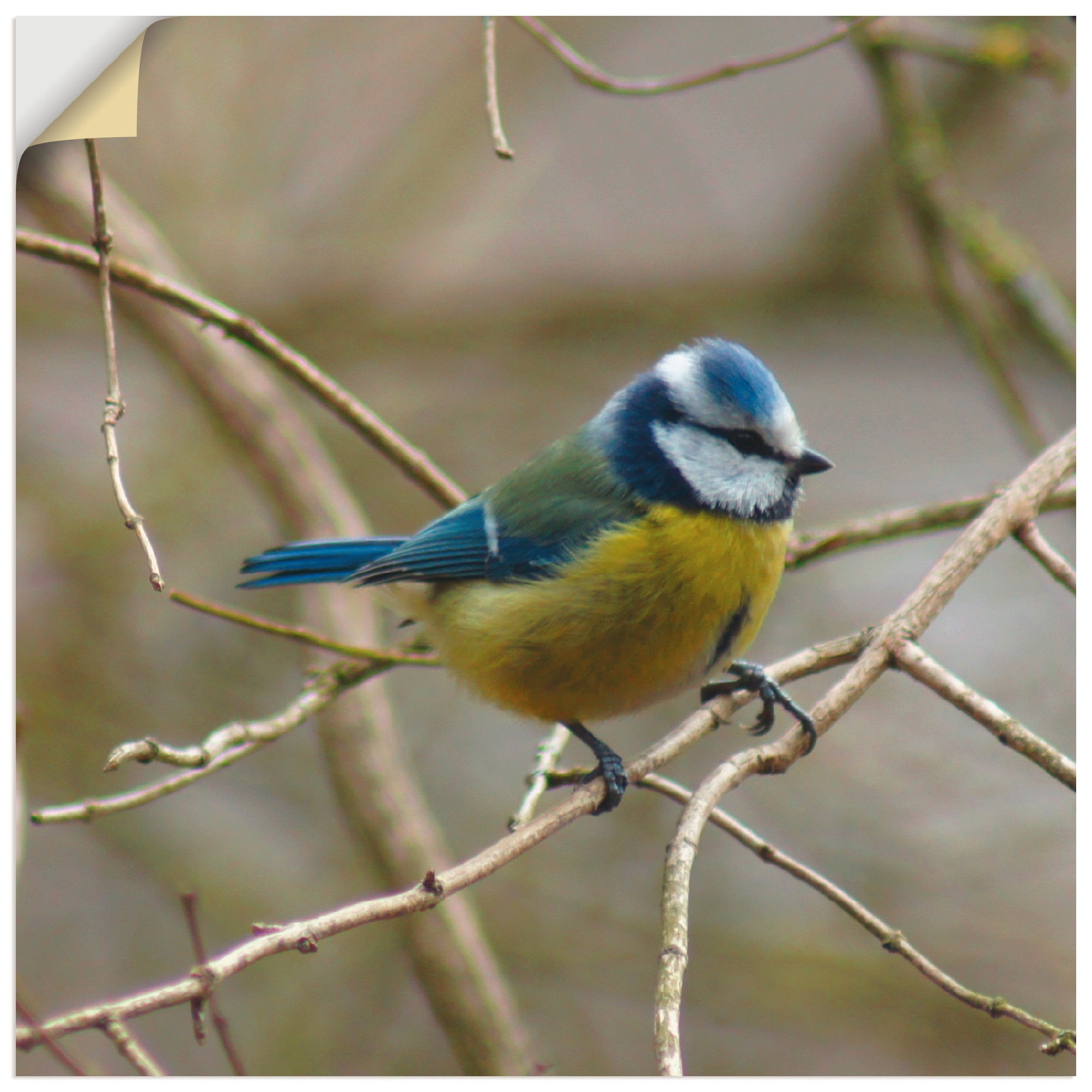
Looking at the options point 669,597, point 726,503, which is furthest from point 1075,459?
point 669,597

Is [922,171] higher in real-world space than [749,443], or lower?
higher

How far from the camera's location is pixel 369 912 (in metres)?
1.01

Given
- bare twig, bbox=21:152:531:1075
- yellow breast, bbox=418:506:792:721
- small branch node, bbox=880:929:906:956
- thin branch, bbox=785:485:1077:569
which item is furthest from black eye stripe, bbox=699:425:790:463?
bare twig, bbox=21:152:531:1075

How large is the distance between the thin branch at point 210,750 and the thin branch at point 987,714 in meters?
0.92

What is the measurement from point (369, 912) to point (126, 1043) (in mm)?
226

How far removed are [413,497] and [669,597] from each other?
1898mm

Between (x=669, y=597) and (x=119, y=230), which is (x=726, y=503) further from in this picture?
(x=119, y=230)

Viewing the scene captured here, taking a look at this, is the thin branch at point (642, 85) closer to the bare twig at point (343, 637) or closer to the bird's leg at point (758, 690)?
the bare twig at point (343, 637)

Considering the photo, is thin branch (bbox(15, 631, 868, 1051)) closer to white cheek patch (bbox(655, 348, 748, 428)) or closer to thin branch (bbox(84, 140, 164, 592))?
thin branch (bbox(84, 140, 164, 592))

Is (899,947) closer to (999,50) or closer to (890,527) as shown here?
(890,527)

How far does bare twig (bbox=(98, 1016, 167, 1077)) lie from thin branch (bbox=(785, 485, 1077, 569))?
1417 mm

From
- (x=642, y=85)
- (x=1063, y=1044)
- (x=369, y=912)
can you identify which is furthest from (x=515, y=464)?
(x=369, y=912)

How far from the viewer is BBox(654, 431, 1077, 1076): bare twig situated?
1.16 metres
